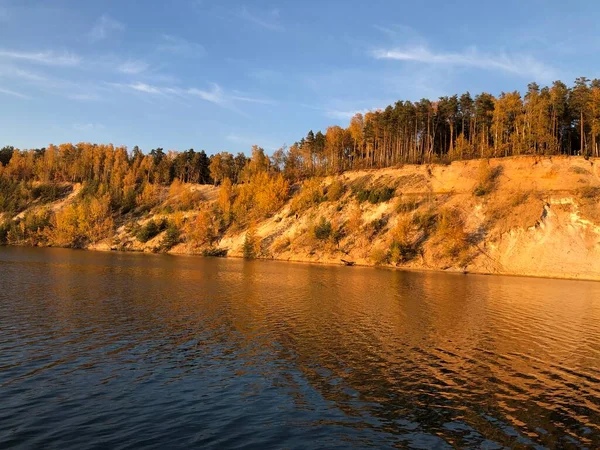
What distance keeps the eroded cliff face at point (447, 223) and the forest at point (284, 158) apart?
737 cm

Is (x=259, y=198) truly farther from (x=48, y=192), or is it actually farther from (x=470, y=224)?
(x=48, y=192)

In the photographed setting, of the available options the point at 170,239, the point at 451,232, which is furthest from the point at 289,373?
the point at 170,239

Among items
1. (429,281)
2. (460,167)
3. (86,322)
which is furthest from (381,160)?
(86,322)

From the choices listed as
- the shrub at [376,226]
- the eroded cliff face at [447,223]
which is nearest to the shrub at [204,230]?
the eroded cliff face at [447,223]

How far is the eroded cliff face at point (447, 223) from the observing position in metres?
81.8

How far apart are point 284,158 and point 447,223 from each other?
260 feet

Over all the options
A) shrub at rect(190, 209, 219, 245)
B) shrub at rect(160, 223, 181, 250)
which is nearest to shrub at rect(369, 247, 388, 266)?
shrub at rect(190, 209, 219, 245)

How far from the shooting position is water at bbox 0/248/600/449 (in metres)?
13.9

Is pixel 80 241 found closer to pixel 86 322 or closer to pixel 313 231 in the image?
pixel 313 231

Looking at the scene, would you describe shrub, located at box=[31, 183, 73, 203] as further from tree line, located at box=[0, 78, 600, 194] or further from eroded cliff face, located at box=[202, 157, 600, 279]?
eroded cliff face, located at box=[202, 157, 600, 279]

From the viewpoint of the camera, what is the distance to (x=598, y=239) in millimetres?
78125

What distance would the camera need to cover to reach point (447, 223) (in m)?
91.0

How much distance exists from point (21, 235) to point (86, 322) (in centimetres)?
13261

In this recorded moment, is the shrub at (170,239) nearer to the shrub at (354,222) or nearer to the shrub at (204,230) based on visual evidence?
the shrub at (204,230)
